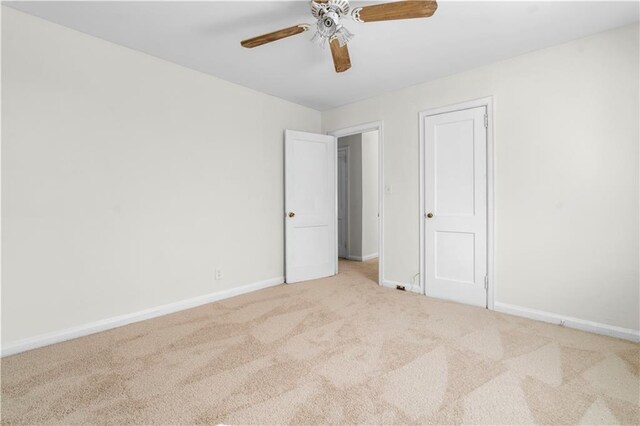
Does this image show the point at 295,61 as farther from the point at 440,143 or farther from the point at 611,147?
the point at 611,147

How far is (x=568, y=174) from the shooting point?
2600 mm

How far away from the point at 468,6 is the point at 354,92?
A: 5.78 ft

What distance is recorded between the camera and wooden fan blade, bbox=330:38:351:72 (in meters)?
2.14

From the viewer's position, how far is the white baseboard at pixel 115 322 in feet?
7.24

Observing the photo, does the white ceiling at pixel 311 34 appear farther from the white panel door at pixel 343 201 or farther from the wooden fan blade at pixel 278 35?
the white panel door at pixel 343 201

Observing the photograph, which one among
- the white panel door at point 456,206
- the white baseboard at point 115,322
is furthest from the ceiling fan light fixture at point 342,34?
the white baseboard at point 115,322

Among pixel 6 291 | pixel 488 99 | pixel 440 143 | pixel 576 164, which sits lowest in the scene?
pixel 6 291

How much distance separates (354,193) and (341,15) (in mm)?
3939

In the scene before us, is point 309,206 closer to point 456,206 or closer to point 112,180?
point 456,206

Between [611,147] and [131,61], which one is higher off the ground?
[131,61]

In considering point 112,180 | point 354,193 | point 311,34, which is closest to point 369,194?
point 354,193

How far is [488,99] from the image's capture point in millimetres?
3014

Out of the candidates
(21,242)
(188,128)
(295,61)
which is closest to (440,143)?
(295,61)

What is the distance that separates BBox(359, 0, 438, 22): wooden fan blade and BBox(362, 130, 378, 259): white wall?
3.83 metres
